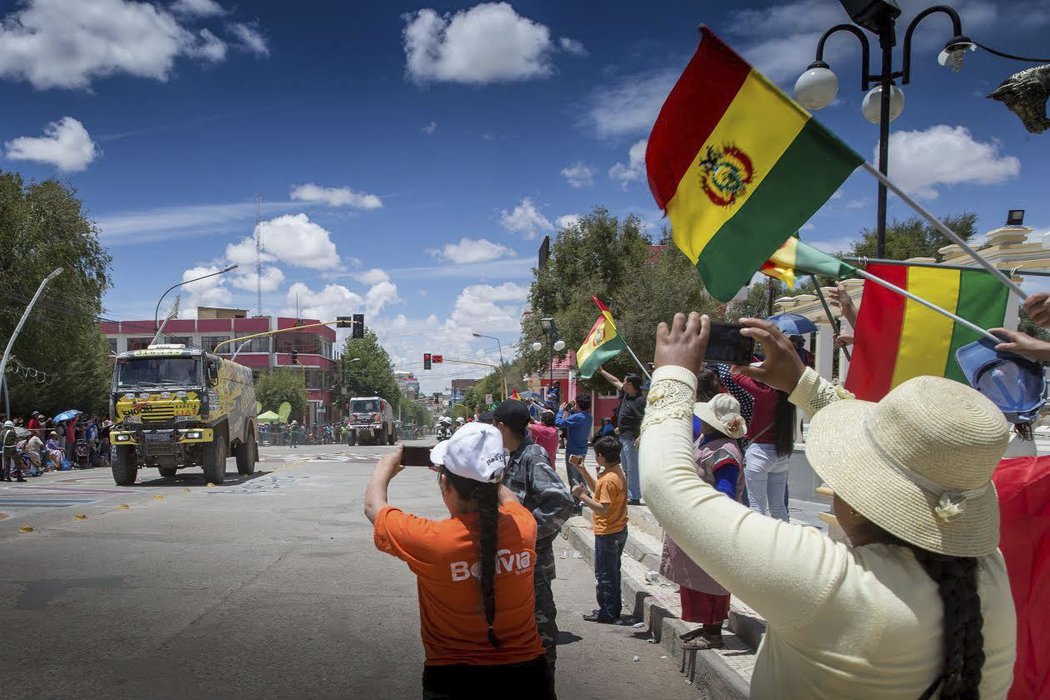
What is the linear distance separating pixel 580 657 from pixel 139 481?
1641 centimetres

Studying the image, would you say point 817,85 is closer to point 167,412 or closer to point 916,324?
point 916,324

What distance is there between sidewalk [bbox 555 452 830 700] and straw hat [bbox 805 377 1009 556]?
2724 mm

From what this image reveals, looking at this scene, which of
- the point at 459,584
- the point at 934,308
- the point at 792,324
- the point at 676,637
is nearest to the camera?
the point at 459,584

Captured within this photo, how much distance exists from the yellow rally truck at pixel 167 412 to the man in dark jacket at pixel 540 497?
14516mm

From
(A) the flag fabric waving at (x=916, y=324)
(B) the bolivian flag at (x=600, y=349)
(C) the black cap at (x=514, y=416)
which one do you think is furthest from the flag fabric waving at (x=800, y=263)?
(B) the bolivian flag at (x=600, y=349)

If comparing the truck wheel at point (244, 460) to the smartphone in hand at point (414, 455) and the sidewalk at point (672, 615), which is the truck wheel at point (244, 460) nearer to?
the sidewalk at point (672, 615)

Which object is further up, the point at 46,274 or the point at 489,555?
the point at 46,274

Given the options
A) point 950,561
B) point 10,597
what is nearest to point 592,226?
point 10,597

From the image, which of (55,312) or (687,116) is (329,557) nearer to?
(687,116)

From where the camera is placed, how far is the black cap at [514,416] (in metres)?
4.64

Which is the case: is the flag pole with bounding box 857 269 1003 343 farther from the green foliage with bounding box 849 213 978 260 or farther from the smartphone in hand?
the green foliage with bounding box 849 213 978 260

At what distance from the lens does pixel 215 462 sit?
18.0 meters

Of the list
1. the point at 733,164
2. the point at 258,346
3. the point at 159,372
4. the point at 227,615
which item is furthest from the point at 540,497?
the point at 258,346

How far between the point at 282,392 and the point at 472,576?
69538mm
